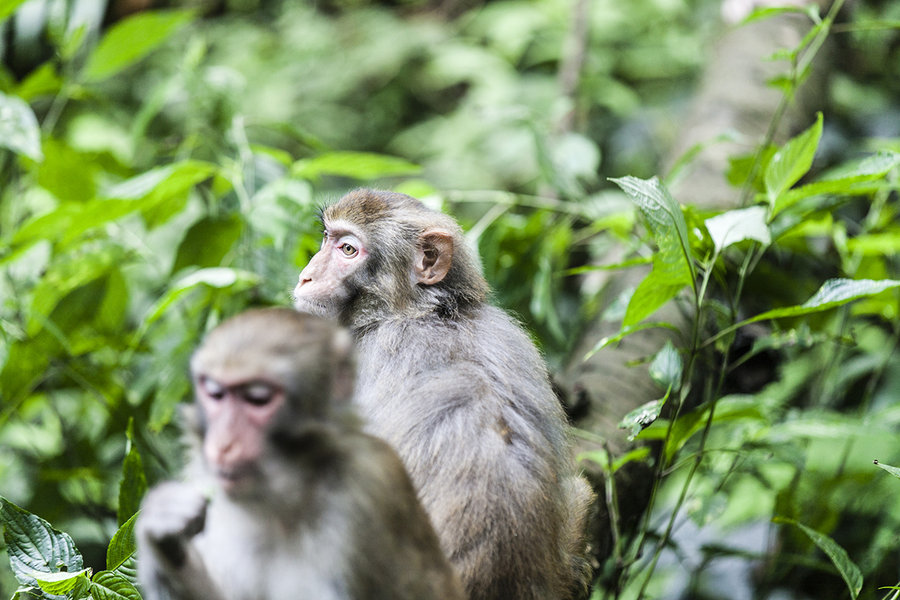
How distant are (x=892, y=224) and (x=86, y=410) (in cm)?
415

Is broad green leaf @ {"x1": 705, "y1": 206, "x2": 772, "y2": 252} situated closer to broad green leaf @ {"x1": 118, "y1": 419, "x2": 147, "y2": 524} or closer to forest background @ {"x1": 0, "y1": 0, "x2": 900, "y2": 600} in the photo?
forest background @ {"x1": 0, "y1": 0, "x2": 900, "y2": 600}

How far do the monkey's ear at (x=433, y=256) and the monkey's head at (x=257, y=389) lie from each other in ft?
3.47

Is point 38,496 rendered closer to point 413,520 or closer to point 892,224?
point 413,520

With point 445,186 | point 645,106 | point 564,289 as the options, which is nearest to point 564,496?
point 564,289

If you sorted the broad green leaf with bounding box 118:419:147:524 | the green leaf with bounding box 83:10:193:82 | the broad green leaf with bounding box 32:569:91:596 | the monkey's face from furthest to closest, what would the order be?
the green leaf with bounding box 83:10:193:82, the broad green leaf with bounding box 118:419:147:524, the broad green leaf with bounding box 32:569:91:596, the monkey's face

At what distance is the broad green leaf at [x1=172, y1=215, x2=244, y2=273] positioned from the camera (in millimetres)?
3596

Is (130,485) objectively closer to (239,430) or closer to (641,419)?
A: (239,430)

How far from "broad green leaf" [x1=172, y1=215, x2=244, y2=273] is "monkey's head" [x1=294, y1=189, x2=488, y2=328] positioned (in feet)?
3.17

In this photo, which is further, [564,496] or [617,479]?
[617,479]

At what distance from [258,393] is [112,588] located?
2.27ft

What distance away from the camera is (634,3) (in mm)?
8305

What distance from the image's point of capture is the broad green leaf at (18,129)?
3012mm

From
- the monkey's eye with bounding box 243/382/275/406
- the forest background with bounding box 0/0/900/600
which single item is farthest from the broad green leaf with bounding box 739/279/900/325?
the monkey's eye with bounding box 243/382/275/406

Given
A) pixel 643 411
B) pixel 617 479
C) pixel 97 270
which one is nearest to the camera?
pixel 643 411
